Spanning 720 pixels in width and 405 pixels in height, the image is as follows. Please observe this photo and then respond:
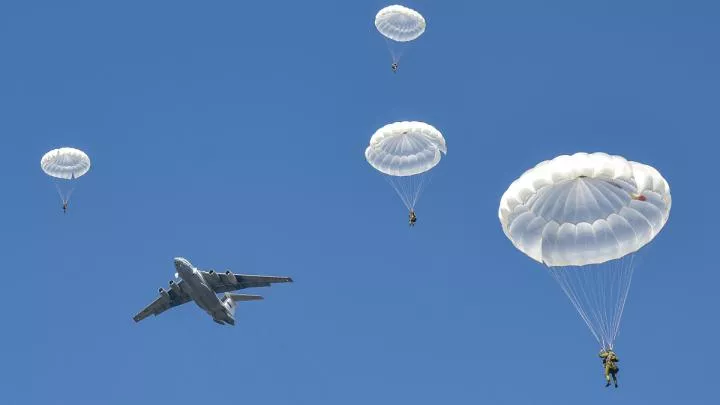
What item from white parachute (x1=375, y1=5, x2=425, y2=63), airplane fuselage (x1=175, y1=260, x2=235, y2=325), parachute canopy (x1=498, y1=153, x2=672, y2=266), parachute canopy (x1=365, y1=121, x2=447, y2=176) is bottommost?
parachute canopy (x1=498, y1=153, x2=672, y2=266)

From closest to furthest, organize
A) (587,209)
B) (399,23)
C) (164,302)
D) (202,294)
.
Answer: (587,209) < (202,294) < (399,23) < (164,302)

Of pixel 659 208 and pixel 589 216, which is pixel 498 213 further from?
pixel 659 208

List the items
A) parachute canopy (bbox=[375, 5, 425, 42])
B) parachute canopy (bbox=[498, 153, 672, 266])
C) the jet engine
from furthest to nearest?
the jet engine → parachute canopy (bbox=[375, 5, 425, 42]) → parachute canopy (bbox=[498, 153, 672, 266])

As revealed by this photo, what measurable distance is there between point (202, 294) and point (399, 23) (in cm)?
2581

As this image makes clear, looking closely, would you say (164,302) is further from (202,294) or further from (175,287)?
(202,294)

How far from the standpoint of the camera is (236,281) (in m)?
78.9

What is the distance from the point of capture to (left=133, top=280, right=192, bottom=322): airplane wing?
82312 millimetres

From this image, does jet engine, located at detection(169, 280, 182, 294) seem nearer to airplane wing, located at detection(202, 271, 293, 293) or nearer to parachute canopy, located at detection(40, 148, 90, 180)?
airplane wing, located at detection(202, 271, 293, 293)

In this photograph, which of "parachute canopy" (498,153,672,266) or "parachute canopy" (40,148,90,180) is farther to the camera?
"parachute canopy" (40,148,90,180)

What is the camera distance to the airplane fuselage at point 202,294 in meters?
74.7

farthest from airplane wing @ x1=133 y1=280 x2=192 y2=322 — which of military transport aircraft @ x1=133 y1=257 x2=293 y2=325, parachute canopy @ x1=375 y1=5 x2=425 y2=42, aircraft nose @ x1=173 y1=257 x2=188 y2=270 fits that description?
parachute canopy @ x1=375 y1=5 x2=425 y2=42

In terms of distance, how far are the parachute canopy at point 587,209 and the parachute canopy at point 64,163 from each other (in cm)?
4638

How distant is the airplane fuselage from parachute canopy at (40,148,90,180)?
15642 millimetres

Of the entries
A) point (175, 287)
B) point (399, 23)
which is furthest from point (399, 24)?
point (175, 287)
